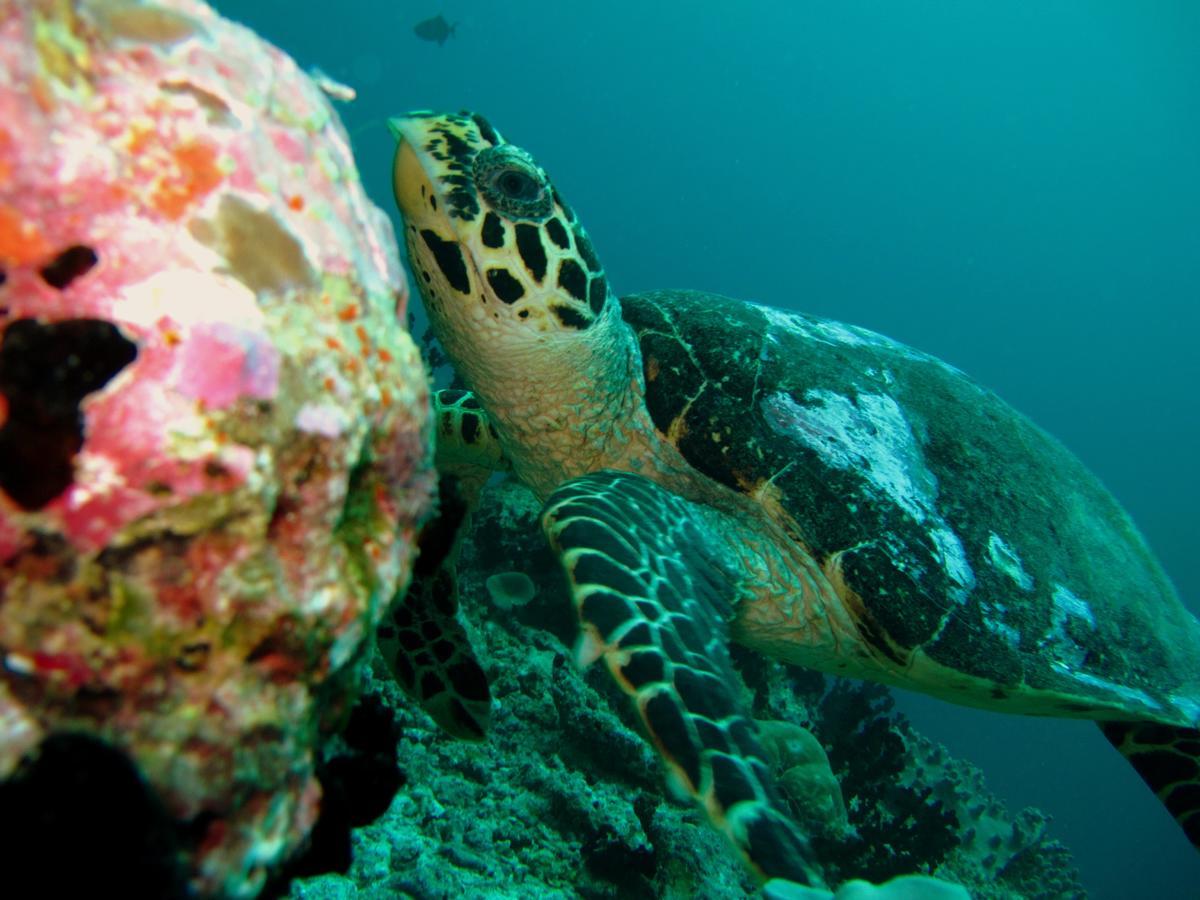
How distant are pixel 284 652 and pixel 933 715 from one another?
22478 millimetres

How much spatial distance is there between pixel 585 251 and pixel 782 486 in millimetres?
1338

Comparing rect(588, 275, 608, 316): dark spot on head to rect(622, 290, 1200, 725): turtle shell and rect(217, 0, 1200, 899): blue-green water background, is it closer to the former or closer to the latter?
rect(622, 290, 1200, 725): turtle shell

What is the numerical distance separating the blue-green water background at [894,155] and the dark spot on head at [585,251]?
56107 millimetres

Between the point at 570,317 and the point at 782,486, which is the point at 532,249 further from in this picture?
A: the point at 782,486

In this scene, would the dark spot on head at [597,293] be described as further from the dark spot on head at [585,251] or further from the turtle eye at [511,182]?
the turtle eye at [511,182]

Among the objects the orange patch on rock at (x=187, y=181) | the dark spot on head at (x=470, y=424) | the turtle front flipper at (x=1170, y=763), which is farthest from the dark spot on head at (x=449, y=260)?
the turtle front flipper at (x=1170, y=763)

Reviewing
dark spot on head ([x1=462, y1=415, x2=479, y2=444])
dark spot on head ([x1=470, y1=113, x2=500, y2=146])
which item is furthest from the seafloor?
dark spot on head ([x1=470, y1=113, x2=500, y2=146])

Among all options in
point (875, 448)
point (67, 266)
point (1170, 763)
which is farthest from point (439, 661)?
point (1170, 763)

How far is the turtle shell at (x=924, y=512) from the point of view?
8.55 ft

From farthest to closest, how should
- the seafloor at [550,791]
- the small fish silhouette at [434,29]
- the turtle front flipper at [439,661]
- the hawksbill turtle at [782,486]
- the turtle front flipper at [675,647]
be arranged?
1. the small fish silhouette at [434,29]
2. the hawksbill turtle at [782,486]
3. the seafloor at [550,791]
4. the turtle front flipper at [439,661]
5. the turtle front flipper at [675,647]

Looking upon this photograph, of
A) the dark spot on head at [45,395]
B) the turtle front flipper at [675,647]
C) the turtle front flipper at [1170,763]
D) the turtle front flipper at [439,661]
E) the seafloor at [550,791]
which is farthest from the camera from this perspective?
the turtle front flipper at [1170,763]

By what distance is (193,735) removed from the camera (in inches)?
25.8

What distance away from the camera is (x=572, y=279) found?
2.82 meters

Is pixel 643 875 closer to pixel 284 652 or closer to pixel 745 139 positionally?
pixel 284 652
